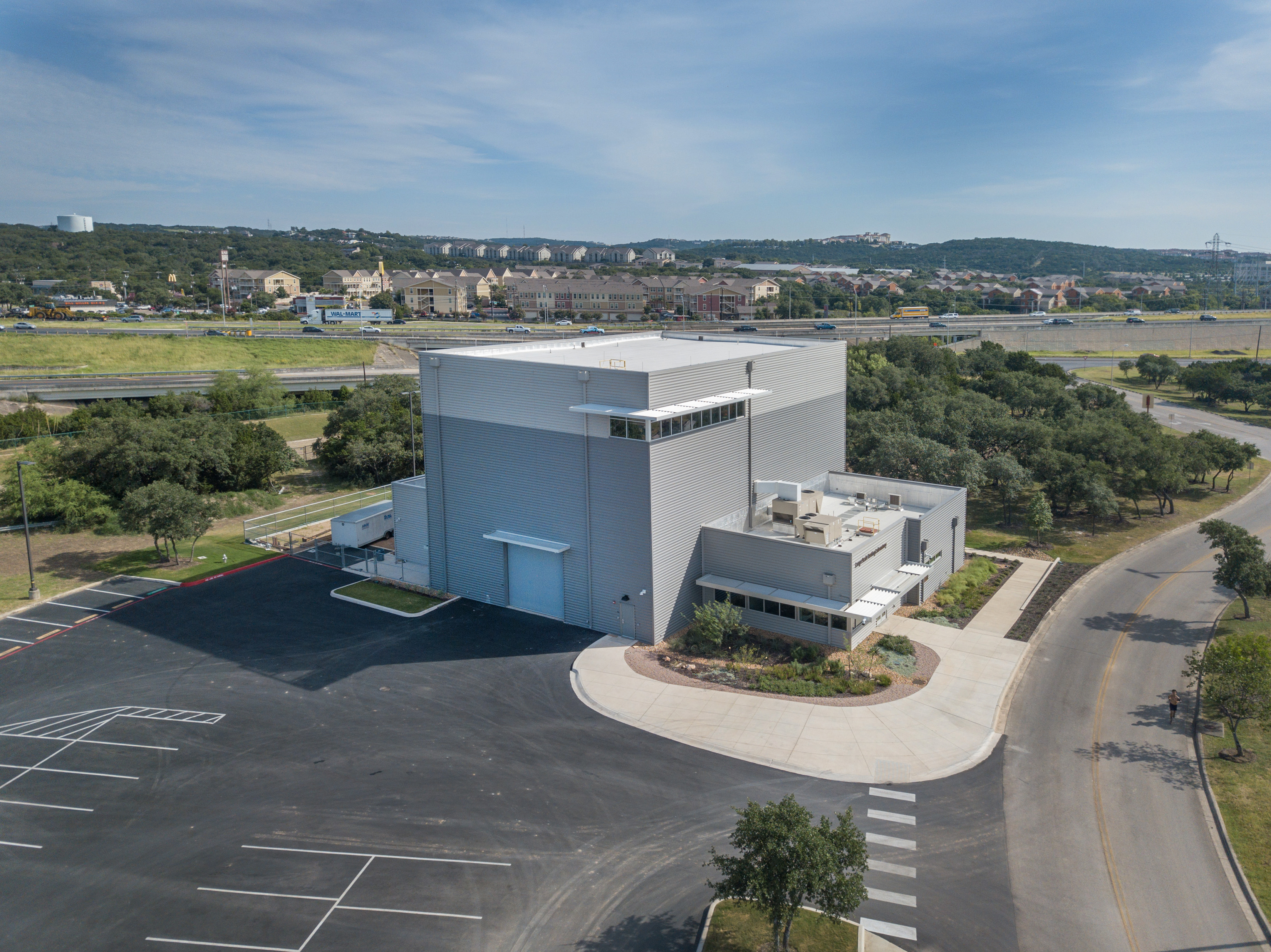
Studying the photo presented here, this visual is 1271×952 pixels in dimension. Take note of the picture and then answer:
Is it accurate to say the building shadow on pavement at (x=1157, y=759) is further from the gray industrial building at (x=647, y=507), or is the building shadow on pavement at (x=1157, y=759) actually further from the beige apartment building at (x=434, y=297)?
the beige apartment building at (x=434, y=297)

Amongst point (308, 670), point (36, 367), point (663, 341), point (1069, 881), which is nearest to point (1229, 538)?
point (1069, 881)

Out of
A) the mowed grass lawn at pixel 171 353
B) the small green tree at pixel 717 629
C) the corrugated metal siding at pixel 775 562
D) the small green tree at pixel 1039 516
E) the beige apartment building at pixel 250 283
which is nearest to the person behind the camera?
the small green tree at pixel 717 629

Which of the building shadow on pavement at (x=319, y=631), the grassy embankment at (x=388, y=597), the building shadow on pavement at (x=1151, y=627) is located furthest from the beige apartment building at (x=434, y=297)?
the building shadow on pavement at (x=1151, y=627)

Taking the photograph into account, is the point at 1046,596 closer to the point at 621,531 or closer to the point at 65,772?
the point at 621,531

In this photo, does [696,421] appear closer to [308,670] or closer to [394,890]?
[308,670]

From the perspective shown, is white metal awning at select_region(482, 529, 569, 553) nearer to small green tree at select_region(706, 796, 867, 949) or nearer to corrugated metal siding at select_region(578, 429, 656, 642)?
corrugated metal siding at select_region(578, 429, 656, 642)

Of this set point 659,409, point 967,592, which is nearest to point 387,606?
point 659,409
